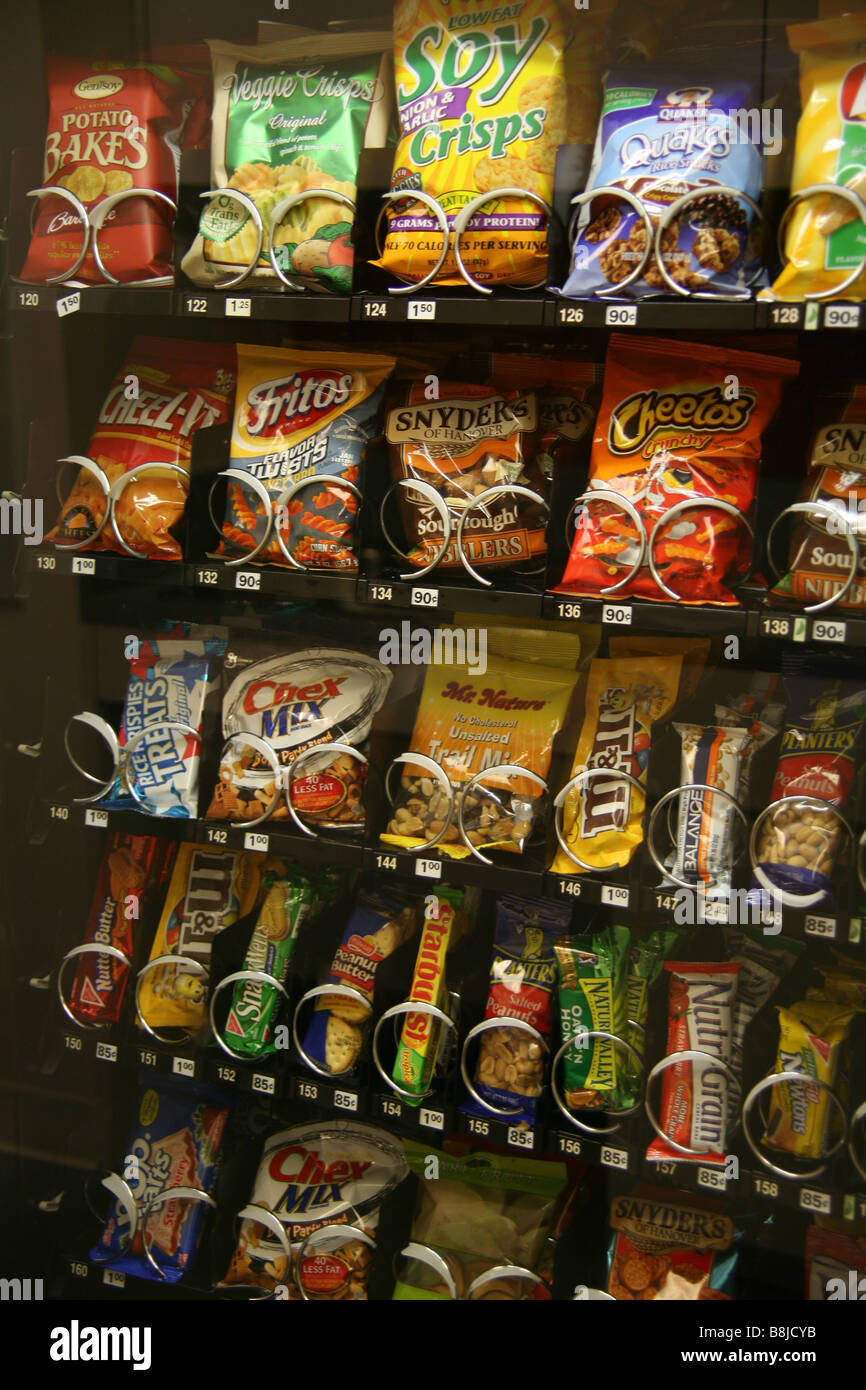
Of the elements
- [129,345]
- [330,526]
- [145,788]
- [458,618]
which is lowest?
[145,788]

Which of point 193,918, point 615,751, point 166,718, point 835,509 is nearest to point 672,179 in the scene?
point 835,509

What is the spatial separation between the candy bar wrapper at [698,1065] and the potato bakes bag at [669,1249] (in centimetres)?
20

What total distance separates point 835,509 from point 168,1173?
157 centimetres

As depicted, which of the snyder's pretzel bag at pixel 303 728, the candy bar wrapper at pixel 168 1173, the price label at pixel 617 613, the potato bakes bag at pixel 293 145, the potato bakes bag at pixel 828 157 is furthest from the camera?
the candy bar wrapper at pixel 168 1173

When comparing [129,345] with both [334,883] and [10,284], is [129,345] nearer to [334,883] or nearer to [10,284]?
[10,284]

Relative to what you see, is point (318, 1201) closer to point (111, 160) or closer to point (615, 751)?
point (615, 751)

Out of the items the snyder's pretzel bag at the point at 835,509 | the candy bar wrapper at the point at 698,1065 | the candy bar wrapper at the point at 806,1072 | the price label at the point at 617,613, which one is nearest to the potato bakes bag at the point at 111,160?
the price label at the point at 617,613

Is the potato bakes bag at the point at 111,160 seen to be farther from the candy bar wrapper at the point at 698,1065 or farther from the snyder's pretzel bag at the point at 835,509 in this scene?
the candy bar wrapper at the point at 698,1065

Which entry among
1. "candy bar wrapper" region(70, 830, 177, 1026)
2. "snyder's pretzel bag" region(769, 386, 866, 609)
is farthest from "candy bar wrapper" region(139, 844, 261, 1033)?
"snyder's pretzel bag" region(769, 386, 866, 609)

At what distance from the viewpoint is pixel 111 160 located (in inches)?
64.9

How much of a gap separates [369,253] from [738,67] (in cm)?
57

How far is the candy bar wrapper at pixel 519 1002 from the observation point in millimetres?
1587

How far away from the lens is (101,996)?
6.03ft

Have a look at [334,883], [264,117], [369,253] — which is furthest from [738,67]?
[334,883]
